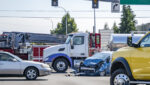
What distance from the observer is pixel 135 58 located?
35.7 ft

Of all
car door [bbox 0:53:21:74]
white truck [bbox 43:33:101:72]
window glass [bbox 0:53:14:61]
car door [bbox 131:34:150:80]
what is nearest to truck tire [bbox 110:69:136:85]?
car door [bbox 131:34:150:80]

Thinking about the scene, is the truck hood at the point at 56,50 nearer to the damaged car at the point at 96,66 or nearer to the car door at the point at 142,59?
the damaged car at the point at 96,66

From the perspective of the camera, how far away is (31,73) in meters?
19.2

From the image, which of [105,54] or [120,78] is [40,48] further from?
[120,78]

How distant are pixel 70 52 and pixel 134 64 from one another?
51.4ft

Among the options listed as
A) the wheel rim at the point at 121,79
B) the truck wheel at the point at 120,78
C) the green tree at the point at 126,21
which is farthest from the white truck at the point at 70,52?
the green tree at the point at 126,21

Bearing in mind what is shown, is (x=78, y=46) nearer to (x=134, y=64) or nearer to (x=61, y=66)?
(x=61, y=66)

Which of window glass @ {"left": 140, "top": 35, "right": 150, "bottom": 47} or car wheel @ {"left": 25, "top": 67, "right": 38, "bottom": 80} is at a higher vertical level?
window glass @ {"left": 140, "top": 35, "right": 150, "bottom": 47}

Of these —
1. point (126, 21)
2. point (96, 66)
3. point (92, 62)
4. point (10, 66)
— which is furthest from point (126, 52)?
point (126, 21)

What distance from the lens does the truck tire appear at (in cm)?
1112

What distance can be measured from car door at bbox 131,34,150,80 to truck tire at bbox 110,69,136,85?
1.31 feet

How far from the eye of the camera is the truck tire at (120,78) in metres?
11.1

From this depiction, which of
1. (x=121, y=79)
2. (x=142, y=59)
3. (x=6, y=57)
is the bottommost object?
(x=121, y=79)

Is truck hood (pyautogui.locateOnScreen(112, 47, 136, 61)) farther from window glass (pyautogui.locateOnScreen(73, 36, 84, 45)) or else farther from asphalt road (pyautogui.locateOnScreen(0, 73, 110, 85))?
window glass (pyautogui.locateOnScreen(73, 36, 84, 45))
